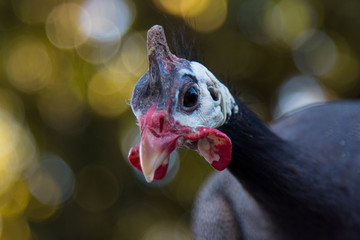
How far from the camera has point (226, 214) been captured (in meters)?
2.71

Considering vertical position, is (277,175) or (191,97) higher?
(191,97)

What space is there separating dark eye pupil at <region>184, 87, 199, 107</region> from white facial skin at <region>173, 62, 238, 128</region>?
1.1 inches

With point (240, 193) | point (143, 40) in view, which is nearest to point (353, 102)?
point (240, 193)

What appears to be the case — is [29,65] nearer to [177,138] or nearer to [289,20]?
[289,20]

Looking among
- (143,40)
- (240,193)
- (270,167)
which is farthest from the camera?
(143,40)

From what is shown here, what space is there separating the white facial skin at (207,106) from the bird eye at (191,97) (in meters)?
0.03

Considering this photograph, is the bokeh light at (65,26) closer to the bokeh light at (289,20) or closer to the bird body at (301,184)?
the bokeh light at (289,20)

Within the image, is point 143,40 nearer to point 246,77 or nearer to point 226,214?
point 246,77

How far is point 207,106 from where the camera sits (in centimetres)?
181

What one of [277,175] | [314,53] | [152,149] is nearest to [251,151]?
[277,175]

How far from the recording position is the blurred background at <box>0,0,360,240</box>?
5.29 meters

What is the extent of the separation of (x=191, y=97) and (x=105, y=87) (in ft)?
12.3

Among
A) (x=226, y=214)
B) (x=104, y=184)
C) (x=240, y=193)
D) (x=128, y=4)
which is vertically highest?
(x=240, y=193)

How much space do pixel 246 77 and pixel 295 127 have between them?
2.76 metres
